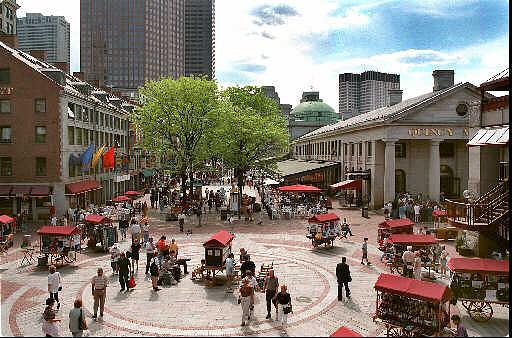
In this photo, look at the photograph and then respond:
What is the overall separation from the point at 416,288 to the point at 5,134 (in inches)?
1581

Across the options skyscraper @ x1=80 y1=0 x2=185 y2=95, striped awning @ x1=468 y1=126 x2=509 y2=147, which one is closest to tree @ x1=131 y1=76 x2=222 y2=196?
striped awning @ x1=468 y1=126 x2=509 y2=147

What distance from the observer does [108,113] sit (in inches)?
2267

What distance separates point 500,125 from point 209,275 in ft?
52.5

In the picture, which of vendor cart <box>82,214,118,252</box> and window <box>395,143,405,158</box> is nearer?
vendor cart <box>82,214,118,252</box>

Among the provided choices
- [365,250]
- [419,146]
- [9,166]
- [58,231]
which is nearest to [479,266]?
[365,250]

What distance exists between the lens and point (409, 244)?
22031 mm

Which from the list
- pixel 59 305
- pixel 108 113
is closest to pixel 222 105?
pixel 108 113

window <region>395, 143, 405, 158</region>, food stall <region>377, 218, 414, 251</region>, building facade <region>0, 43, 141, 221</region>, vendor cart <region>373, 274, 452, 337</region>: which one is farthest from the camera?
window <region>395, 143, 405, 158</region>

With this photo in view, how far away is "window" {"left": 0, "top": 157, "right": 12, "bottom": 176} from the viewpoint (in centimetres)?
4162

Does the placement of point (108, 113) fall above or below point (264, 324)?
above

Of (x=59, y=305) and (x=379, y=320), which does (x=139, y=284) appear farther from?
(x=379, y=320)

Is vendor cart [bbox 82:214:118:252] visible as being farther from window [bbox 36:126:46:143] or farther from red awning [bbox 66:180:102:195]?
window [bbox 36:126:46:143]

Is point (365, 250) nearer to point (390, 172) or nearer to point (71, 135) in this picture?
point (390, 172)

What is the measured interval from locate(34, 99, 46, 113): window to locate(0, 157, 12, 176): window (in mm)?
5306
